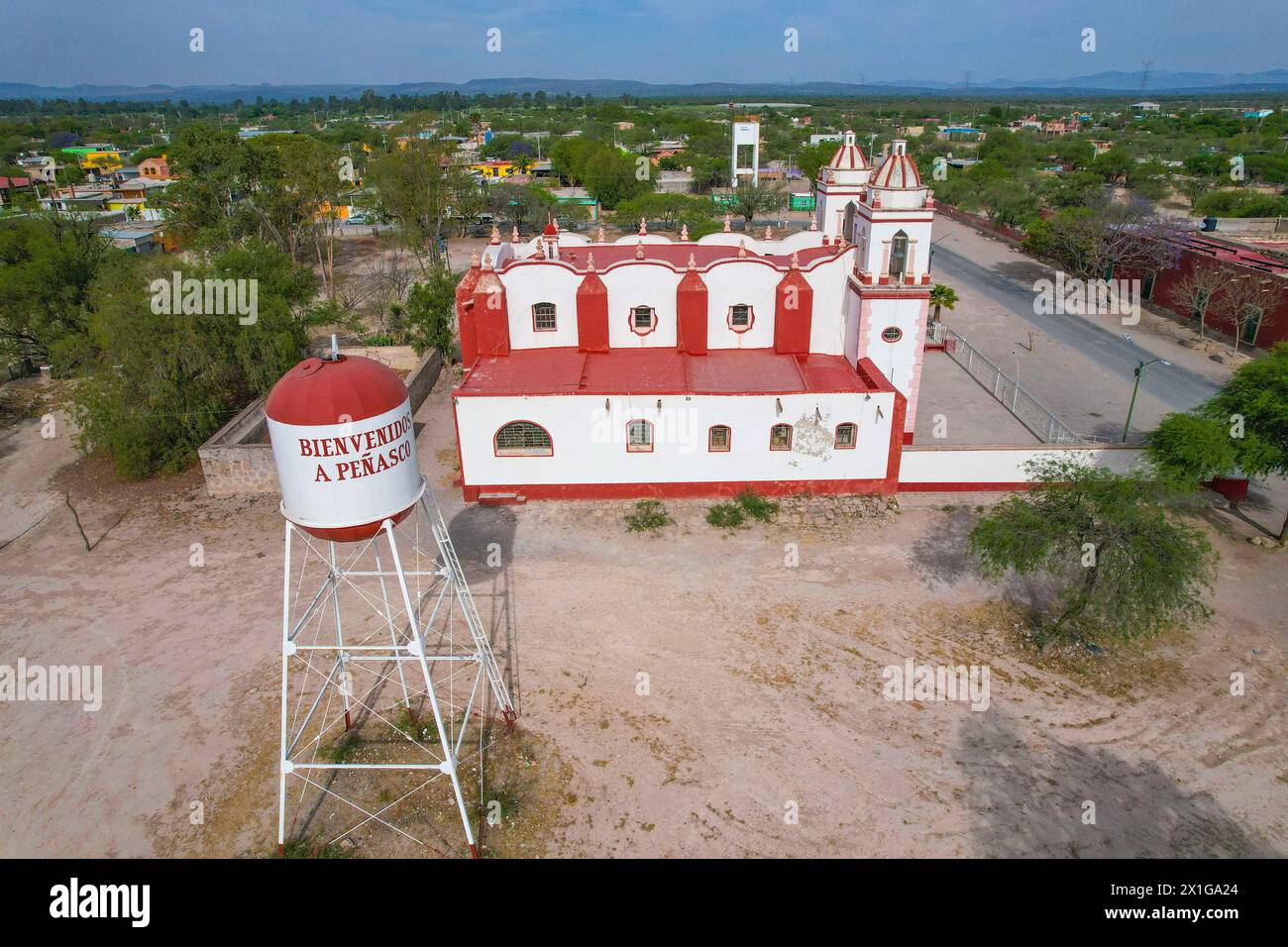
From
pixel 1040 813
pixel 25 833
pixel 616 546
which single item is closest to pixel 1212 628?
pixel 1040 813

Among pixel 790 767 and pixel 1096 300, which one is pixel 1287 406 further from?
pixel 1096 300

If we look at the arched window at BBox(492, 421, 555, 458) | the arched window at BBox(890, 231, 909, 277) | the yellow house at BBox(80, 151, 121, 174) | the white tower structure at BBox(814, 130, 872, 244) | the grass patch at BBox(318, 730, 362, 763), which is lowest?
the grass patch at BBox(318, 730, 362, 763)

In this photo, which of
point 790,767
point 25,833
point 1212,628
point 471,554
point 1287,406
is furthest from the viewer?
point 471,554

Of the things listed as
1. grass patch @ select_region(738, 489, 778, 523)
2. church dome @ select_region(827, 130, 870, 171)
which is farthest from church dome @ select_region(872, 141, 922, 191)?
grass patch @ select_region(738, 489, 778, 523)

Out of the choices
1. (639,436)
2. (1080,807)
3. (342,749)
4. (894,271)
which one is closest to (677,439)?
(639,436)

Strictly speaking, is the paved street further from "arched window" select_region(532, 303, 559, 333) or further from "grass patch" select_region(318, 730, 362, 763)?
"grass patch" select_region(318, 730, 362, 763)

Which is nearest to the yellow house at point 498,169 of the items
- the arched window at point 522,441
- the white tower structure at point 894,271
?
the white tower structure at point 894,271
